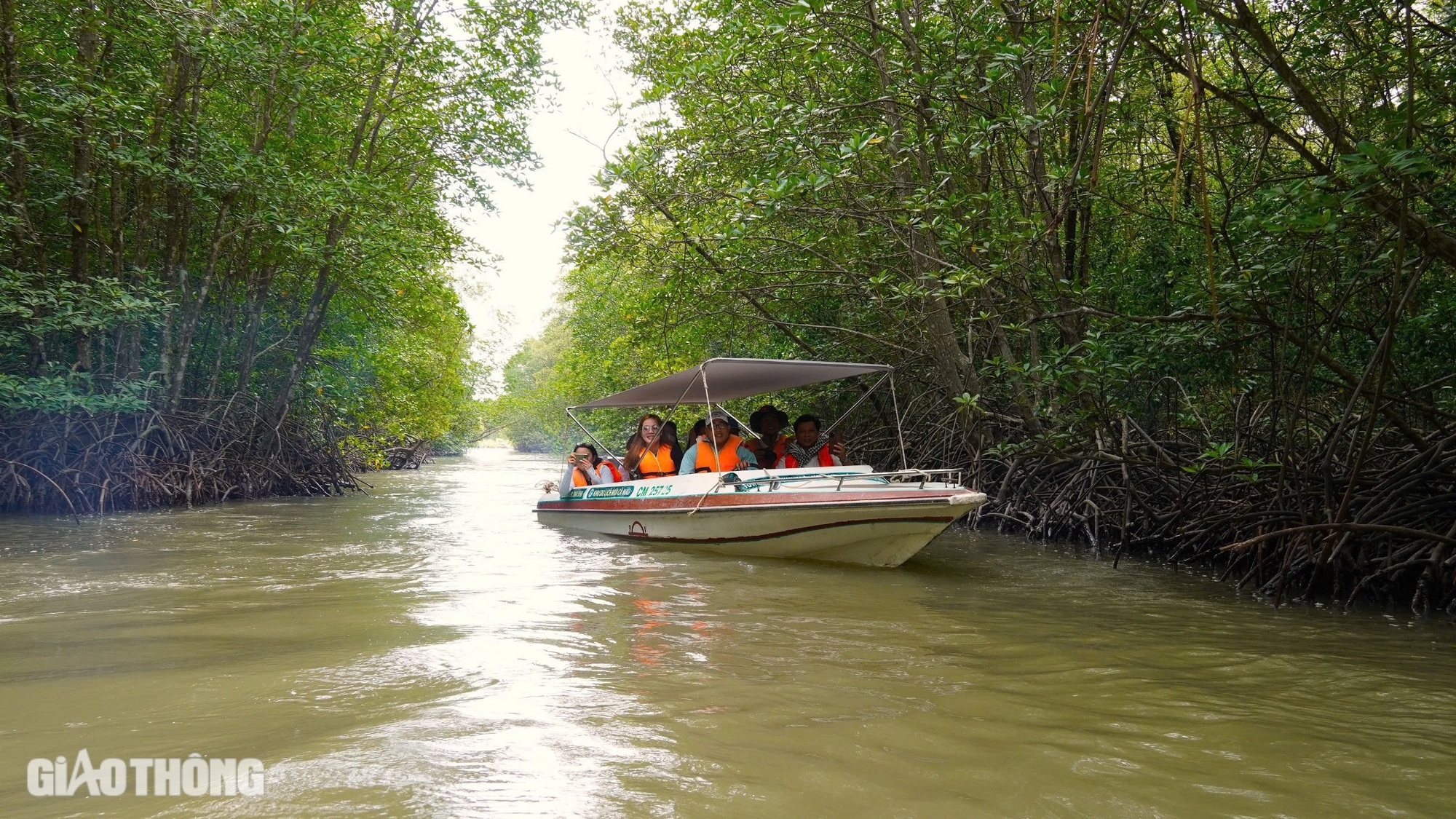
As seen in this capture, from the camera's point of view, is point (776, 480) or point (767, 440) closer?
point (776, 480)

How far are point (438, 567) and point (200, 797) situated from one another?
4394mm

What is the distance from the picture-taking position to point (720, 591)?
5.64 meters

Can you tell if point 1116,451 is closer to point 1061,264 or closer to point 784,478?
point 1061,264

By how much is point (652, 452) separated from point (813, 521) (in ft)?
8.70

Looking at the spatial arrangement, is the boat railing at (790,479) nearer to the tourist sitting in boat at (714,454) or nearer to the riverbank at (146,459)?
the tourist sitting in boat at (714,454)

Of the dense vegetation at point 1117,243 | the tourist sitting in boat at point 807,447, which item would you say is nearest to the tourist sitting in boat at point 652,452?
the tourist sitting in boat at point 807,447

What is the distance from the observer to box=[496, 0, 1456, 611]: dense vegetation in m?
4.68

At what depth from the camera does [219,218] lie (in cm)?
1078

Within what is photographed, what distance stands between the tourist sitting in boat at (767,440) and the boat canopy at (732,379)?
0.83ft
